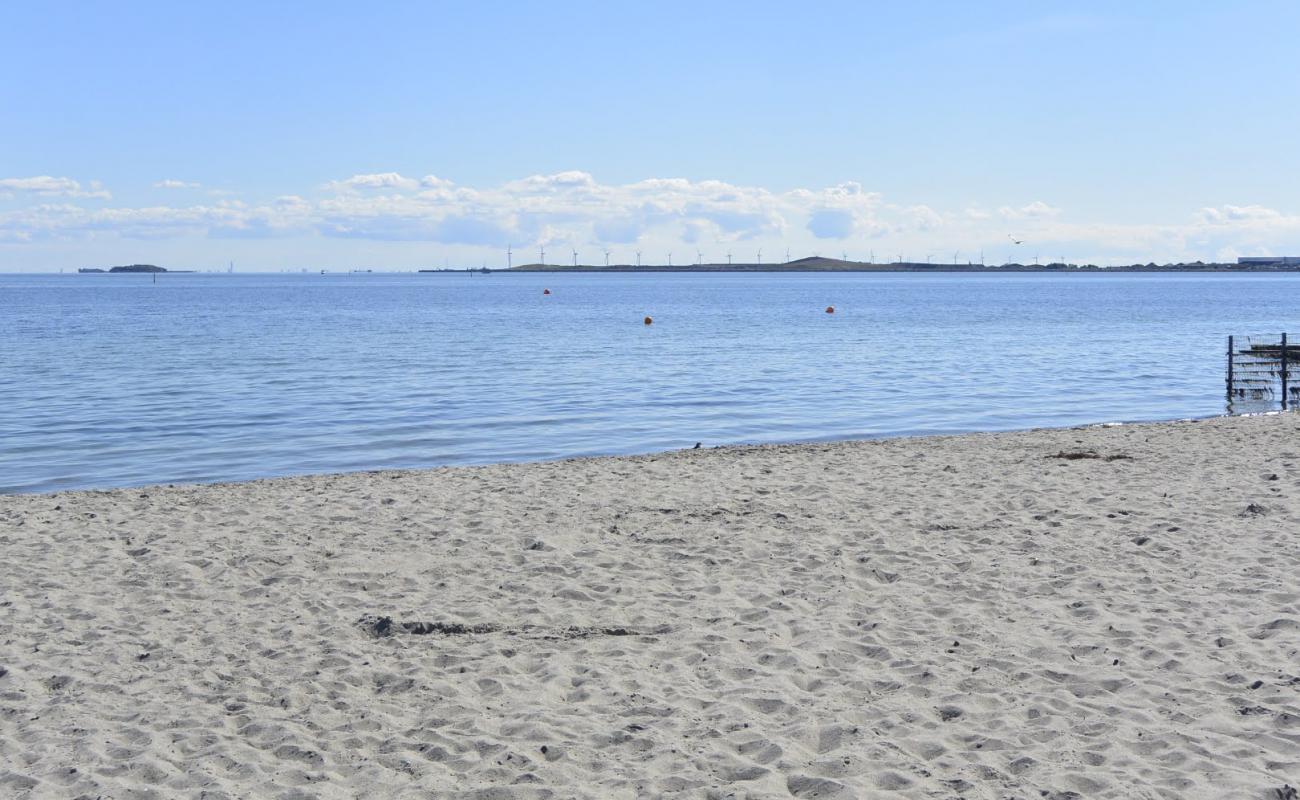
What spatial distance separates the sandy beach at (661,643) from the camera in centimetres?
594

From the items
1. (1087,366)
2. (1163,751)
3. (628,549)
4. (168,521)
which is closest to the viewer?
(1163,751)

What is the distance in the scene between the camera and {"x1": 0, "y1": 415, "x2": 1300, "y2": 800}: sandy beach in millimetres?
5941

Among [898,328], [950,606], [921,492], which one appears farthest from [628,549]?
[898,328]

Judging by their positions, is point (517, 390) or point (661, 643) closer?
point (661, 643)

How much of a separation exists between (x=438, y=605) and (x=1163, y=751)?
532cm

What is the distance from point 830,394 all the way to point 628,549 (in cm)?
1896

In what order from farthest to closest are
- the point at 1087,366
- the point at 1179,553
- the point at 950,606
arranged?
the point at 1087,366 → the point at 1179,553 → the point at 950,606

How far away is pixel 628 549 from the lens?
1072 centimetres

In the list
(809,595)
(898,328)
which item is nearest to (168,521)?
(809,595)

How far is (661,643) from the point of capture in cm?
795

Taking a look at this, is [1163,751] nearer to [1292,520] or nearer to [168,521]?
[1292,520]

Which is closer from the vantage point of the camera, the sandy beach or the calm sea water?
the sandy beach

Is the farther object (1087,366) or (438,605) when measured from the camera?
(1087,366)

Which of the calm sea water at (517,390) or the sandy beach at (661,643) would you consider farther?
the calm sea water at (517,390)
